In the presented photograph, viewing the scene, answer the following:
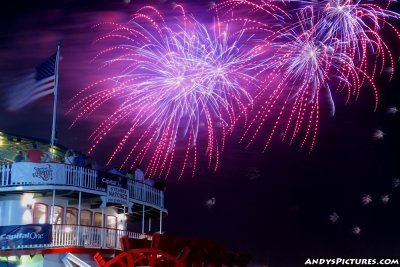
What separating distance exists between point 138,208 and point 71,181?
4.92 meters

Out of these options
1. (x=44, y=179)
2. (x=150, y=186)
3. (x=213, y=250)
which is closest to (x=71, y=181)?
(x=44, y=179)

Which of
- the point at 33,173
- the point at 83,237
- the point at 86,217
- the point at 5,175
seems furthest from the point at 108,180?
the point at 5,175

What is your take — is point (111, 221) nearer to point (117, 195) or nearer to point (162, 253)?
point (117, 195)

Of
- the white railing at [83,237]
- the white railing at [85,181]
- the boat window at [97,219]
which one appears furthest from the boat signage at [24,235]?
the boat window at [97,219]

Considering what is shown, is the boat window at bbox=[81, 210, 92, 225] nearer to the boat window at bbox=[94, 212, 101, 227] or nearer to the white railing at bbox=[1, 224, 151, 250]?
the boat window at bbox=[94, 212, 101, 227]

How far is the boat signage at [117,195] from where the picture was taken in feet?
82.7

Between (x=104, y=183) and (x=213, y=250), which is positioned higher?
(x=104, y=183)

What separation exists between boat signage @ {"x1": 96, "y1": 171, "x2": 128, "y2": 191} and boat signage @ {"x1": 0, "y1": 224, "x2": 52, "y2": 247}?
8.87 ft

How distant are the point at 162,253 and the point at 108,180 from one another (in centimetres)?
321

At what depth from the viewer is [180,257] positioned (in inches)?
963

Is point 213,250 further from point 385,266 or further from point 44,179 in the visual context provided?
point 385,266

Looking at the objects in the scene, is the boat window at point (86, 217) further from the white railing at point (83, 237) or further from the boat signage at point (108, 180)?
the boat signage at point (108, 180)

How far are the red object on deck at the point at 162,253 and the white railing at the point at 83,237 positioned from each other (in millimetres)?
697

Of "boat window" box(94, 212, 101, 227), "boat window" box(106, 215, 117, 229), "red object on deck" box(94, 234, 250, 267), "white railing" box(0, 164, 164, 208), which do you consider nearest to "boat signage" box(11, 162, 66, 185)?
"white railing" box(0, 164, 164, 208)
